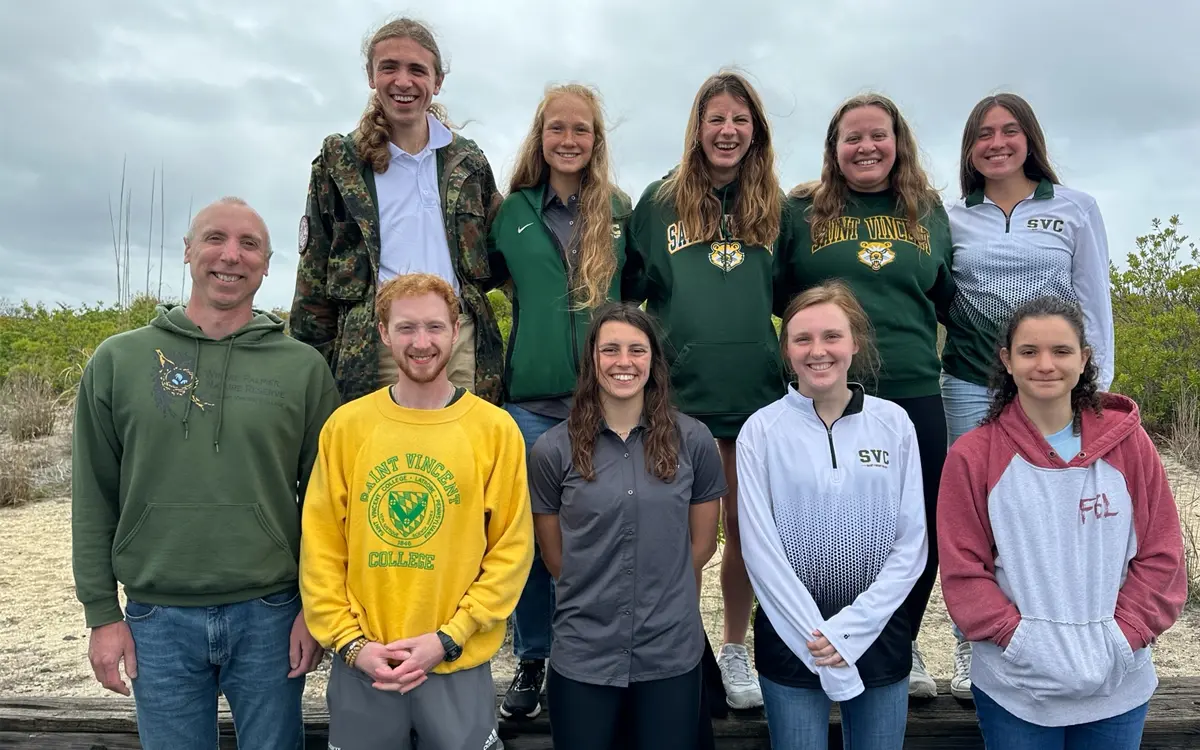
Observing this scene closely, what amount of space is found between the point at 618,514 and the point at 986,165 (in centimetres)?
247

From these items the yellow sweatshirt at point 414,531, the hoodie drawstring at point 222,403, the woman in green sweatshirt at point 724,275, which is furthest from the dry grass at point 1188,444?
the hoodie drawstring at point 222,403

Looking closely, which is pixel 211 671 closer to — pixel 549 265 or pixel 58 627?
pixel 549 265

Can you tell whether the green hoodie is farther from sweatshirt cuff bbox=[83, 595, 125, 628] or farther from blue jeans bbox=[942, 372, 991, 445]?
blue jeans bbox=[942, 372, 991, 445]

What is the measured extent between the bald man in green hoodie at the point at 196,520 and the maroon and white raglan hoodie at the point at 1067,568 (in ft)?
7.84

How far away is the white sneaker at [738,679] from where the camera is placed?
146 inches

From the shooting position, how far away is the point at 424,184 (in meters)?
3.74

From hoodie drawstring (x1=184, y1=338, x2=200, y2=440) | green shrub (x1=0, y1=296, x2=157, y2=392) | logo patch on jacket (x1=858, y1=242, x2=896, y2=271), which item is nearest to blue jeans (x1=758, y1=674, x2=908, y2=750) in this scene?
logo patch on jacket (x1=858, y1=242, x2=896, y2=271)

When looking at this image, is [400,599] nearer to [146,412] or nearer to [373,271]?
[146,412]

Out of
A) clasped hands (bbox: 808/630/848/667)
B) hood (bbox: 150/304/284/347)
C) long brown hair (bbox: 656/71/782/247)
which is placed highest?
long brown hair (bbox: 656/71/782/247)

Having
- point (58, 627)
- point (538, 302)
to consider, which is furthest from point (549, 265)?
point (58, 627)

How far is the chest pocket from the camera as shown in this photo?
368 cm

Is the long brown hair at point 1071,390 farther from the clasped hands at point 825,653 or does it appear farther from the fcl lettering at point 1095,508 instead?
the clasped hands at point 825,653

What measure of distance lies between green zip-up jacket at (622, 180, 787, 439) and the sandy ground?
1.95 meters

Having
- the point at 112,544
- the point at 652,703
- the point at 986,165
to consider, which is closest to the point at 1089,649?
the point at 652,703
